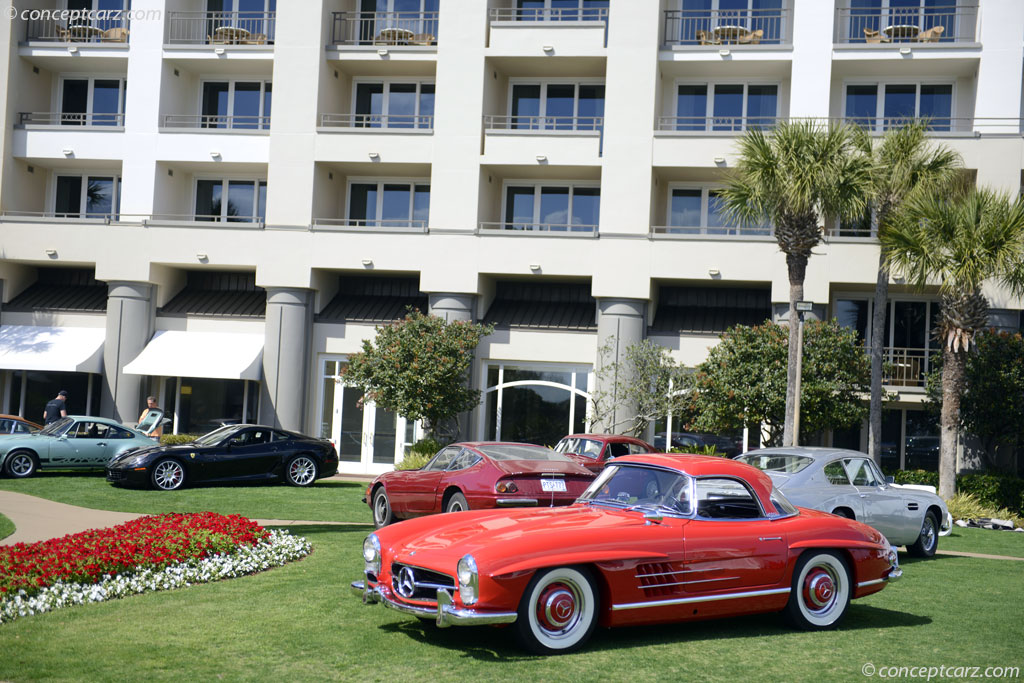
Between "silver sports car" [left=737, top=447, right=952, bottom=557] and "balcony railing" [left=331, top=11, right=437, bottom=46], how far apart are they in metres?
20.9

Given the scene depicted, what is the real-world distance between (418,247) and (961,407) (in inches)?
603

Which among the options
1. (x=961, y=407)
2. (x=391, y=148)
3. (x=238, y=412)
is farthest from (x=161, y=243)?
(x=961, y=407)

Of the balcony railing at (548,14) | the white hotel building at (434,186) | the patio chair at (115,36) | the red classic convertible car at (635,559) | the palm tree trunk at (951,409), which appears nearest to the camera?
the red classic convertible car at (635,559)

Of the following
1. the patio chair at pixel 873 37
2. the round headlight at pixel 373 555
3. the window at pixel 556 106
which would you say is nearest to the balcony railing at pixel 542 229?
the window at pixel 556 106

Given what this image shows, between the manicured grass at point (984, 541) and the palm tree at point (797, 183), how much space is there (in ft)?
12.1

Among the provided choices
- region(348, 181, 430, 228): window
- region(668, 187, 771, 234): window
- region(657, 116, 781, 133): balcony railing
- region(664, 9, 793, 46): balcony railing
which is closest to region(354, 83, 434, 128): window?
region(348, 181, 430, 228): window

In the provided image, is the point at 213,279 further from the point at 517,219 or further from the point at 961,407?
the point at 961,407

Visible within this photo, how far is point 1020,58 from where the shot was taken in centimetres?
2659

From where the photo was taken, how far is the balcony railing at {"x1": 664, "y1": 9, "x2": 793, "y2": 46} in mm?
28922

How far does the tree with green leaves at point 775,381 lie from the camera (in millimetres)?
23062

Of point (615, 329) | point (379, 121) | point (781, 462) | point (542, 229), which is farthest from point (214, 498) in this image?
point (379, 121)

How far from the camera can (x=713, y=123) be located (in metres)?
29.4

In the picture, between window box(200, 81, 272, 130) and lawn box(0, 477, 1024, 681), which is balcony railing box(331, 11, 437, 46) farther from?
lawn box(0, 477, 1024, 681)

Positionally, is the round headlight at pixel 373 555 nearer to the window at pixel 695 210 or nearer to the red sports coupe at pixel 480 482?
the red sports coupe at pixel 480 482
